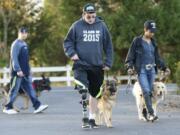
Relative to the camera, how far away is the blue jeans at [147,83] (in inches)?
544

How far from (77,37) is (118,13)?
79.3 ft

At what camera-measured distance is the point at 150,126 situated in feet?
43.2

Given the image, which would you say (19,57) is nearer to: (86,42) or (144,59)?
(144,59)

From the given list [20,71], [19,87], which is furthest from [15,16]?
[20,71]

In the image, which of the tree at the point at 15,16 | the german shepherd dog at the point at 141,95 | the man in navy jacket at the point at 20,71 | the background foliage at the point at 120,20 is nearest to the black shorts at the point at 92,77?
the german shepherd dog at the point at 141,95

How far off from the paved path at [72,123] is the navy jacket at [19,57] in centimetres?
102

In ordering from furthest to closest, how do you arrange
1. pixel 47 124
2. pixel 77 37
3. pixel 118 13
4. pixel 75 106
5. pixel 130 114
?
pixel 118 13, pixel 75 106, pixel 130 114, pixel 47 124, pixel 77 37

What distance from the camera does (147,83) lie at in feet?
46.1

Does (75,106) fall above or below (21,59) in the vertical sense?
below

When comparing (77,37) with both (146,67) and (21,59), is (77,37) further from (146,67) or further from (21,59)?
(21,59)

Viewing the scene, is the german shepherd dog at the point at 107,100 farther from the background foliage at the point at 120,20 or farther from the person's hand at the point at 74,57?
the background foliage at the point at 120,20

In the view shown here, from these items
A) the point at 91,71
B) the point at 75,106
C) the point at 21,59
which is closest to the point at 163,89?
the point at 91,71

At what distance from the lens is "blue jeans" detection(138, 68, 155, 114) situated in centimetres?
1382

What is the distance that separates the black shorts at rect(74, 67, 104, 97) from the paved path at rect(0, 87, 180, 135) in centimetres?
71
